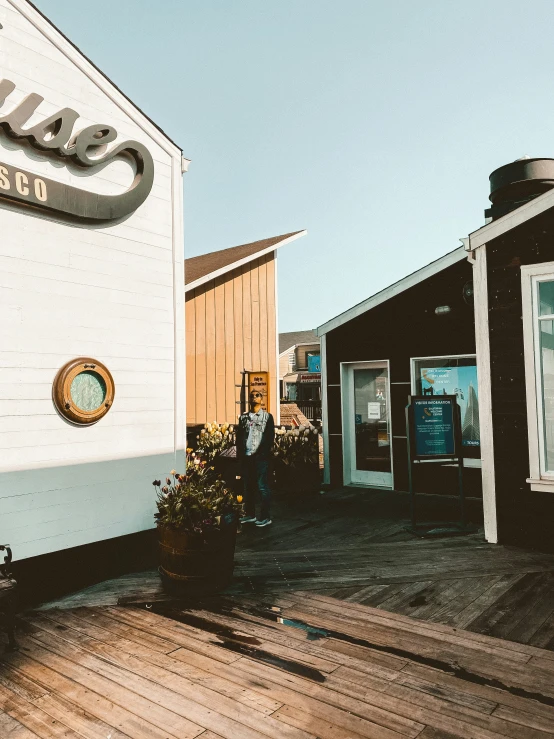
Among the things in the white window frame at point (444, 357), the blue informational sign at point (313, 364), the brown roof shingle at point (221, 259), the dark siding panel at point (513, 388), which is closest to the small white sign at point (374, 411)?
the white window frame at point (444, 357)

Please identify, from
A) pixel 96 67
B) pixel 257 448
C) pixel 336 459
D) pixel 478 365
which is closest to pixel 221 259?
pixel 336 459

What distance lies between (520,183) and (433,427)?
4.46 metres

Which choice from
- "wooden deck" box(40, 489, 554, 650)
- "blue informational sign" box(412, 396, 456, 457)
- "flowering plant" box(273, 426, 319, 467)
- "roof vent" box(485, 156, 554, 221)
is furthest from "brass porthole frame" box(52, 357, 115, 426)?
"roof vent" box(485, 156, 554, 221)

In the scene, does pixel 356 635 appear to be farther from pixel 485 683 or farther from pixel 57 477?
pixel 57 477

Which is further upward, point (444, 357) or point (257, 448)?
point (444, 357)

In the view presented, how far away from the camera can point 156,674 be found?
340 cm

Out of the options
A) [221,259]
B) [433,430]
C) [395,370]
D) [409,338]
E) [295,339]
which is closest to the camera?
[433,430]

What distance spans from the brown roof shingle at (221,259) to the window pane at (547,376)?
7.16 metres

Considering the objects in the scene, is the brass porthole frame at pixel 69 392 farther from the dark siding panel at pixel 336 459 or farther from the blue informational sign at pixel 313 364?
the blue informational sign at pixel 313 364

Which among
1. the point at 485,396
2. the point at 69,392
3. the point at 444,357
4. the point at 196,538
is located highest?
the point at 444,357

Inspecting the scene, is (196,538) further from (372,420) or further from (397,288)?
(397,288)

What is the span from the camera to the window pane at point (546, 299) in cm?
593

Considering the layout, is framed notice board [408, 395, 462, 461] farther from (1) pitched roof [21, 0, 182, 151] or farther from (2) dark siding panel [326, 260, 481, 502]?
(1) pitched roof [21, 0, 182, 151]

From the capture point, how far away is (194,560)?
468 cm
